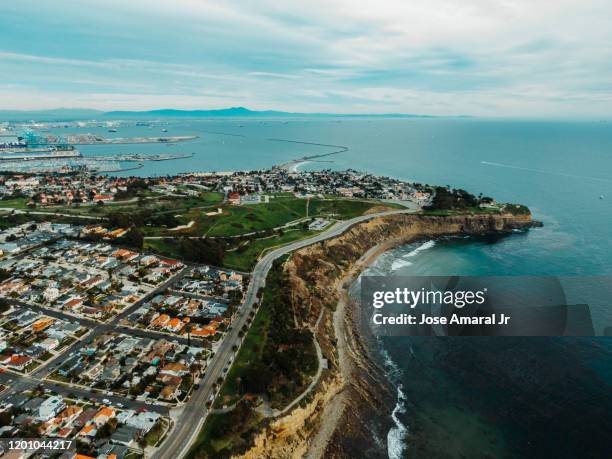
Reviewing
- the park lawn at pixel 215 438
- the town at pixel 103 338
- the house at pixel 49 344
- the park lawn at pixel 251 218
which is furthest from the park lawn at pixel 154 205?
the park lawn at pixel 215 438

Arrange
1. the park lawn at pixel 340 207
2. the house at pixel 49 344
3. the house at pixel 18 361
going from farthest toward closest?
the park lawn at pixel 340 207, the house at pixel 49 344, the house at pixel 18 361

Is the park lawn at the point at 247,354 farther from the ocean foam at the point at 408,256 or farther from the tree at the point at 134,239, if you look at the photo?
the tree at the point at 134,239

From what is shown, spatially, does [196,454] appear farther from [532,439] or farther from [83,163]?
[83,163]

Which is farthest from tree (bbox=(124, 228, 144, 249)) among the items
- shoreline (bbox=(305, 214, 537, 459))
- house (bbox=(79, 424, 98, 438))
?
house (bbox=(79, 424, 98, 438))

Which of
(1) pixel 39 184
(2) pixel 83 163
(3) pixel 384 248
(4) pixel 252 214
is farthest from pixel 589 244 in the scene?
(2) pixel 83 163

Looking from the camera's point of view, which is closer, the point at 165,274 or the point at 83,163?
the point at 165,274
